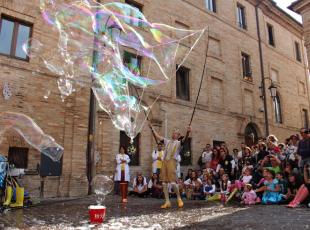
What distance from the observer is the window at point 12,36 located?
35.7 ft

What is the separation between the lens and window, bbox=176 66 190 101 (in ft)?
52.7

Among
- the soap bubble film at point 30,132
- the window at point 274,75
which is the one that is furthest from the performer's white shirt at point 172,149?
the window at point 274,75

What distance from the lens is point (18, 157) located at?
1041cm

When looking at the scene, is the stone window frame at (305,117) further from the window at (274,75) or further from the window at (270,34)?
the window at (270,34)

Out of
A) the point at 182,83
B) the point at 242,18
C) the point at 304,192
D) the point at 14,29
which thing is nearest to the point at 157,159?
the point at 182,83

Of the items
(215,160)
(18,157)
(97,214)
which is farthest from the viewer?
(215,160)

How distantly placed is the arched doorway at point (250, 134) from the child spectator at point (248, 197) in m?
10.3

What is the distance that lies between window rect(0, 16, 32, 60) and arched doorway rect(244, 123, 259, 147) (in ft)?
43.5

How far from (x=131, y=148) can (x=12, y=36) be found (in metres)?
6.29

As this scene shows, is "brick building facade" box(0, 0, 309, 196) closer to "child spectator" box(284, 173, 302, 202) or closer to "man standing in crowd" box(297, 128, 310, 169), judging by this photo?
"child spectator" box(284, 173, 302, 202)

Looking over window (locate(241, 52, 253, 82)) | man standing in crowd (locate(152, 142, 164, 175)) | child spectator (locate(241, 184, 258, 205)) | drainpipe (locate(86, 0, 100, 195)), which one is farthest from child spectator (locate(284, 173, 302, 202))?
window (locate(241, 52, 253, 82))

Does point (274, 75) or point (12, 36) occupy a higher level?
point (274, 75)

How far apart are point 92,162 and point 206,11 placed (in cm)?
1168

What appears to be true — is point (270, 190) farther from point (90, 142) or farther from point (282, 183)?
point (90, 142)
